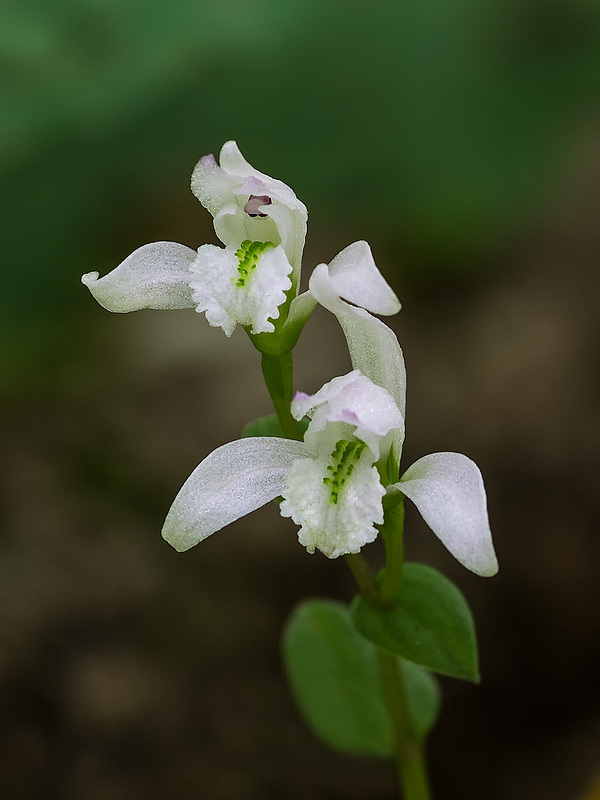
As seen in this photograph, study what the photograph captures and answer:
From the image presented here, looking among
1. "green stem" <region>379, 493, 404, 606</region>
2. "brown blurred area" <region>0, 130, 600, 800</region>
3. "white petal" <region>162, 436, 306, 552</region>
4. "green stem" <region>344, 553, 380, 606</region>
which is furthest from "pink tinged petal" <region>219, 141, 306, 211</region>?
"brown blurred area" <region>0, 130, 600, 800</region>

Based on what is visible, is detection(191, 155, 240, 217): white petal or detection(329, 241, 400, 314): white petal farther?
detection(191, 155, 240, 217): white petal

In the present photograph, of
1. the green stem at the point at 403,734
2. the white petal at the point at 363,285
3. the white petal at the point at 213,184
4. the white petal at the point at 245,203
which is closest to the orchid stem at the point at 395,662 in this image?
the green stem at the point at 403,734

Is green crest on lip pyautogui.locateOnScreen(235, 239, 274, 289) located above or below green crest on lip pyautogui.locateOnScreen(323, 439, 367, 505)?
above

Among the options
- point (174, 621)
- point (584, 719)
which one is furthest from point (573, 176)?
point (174, 621)

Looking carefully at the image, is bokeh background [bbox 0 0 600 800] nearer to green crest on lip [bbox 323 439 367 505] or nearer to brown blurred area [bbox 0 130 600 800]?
brown blurred area [bbox 0 130 600 800]

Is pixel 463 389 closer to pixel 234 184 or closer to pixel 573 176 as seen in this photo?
pixel 573 176

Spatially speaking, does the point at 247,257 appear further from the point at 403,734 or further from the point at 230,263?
the point at 403,734
